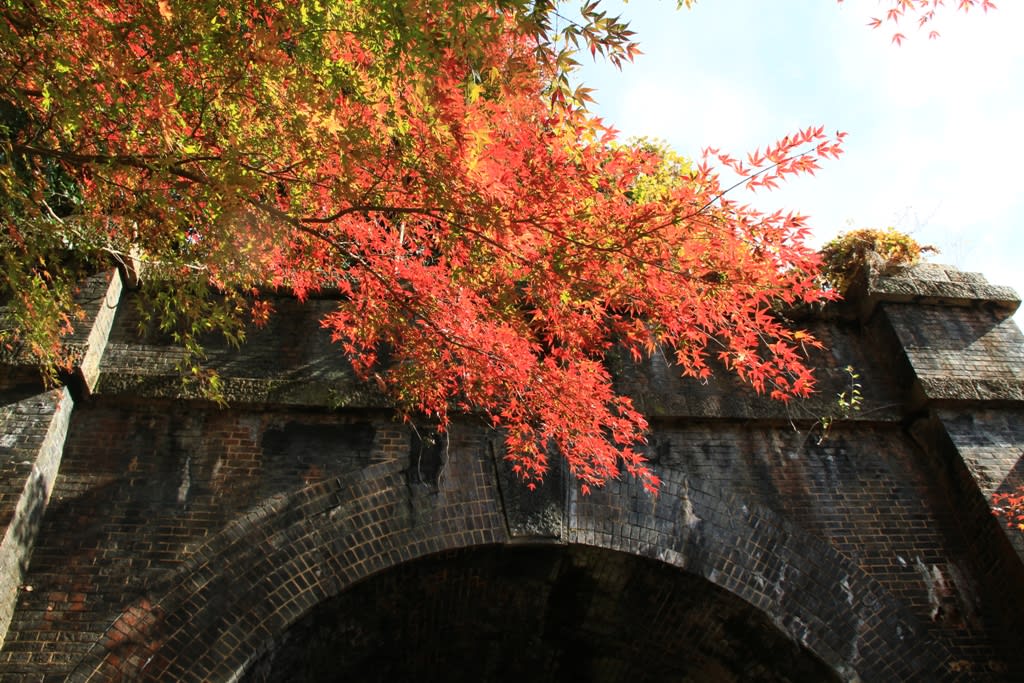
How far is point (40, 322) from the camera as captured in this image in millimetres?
5523

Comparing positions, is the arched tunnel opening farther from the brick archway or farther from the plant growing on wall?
the plant growing on wall

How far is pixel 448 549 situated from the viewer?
6.19 m

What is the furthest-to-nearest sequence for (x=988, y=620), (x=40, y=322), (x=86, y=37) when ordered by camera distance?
(x=988, y=620) < (x=40, y=322) < (x=86, y=37)

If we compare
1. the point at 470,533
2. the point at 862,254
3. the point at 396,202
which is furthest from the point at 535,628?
the point at 862,254

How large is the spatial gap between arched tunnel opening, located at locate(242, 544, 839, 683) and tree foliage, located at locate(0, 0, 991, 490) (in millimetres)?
819

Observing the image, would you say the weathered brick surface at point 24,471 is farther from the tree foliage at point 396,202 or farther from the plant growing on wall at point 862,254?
the plant growing on wall at point 862,254

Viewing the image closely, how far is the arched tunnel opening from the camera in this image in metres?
6.28

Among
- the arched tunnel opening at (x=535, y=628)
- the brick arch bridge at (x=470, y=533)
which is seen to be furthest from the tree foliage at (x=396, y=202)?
the arched tunnel opening at (x=535, y=628)

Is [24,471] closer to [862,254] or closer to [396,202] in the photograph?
[396,202]

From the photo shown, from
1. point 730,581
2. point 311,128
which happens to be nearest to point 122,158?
point 311,128

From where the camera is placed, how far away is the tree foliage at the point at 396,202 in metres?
4.45

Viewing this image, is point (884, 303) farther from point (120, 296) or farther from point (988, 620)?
point (120, 296)

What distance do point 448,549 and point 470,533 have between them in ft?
0.66

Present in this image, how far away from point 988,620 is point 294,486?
5298 mm
